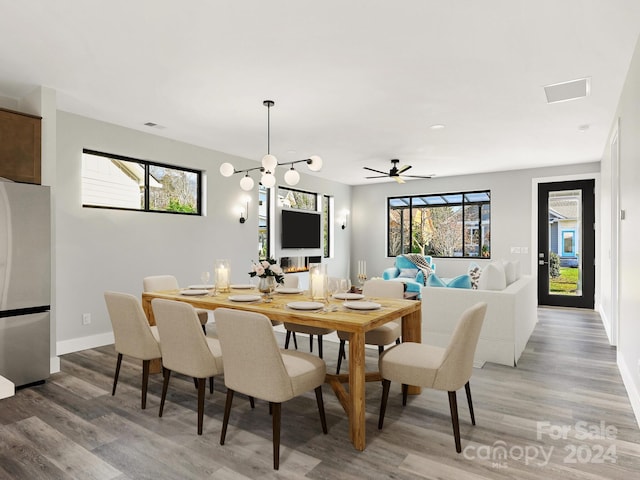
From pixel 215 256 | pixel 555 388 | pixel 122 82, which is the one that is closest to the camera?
pixel 555 388

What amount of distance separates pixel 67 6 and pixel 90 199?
101 inches

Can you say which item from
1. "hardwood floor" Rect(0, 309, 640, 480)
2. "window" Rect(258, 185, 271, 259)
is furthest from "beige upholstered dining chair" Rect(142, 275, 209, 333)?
"window" Rect(258, 185, 271, 259)

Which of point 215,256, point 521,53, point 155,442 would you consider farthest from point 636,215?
point 215,256

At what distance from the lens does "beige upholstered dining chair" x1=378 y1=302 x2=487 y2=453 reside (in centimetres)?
225

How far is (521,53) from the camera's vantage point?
9.48 ft

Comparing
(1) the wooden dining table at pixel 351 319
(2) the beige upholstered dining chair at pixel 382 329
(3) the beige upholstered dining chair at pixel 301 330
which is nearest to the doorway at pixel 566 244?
(2) the beige upholstered dining chair at pixel 382 329

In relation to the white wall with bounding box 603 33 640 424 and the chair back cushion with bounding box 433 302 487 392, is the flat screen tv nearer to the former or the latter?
the white wall with bounding box 603 33 640 424

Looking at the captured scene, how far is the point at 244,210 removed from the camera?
6324 mm

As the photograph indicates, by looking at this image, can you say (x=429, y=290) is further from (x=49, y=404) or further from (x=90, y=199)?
(x=90, y=199)

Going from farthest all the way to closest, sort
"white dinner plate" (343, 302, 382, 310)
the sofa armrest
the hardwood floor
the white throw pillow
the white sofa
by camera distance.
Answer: the sofa armrest, the white throw pillow, the white sofa, "white dinner plate" (343, 302, 382, 310), the hardwood floor

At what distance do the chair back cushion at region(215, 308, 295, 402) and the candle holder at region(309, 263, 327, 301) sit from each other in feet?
2.99

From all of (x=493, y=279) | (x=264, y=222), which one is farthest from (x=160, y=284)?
(x=493, y=279)

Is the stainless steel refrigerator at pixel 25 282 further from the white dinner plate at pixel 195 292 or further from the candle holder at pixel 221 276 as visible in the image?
the candle holder at pixel 221 276

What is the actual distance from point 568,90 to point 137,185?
15.4ft
